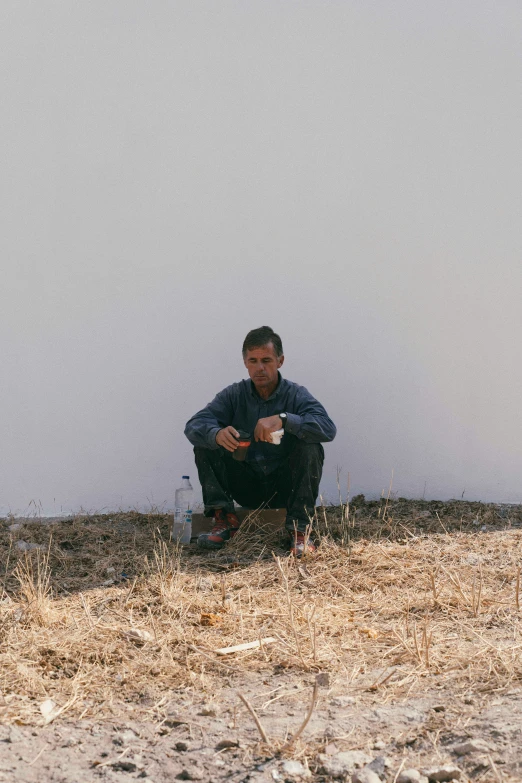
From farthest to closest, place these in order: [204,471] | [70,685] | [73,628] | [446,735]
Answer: [204,471]
[73,628]
[70,685]
[446,735]

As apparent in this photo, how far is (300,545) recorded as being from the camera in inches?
147

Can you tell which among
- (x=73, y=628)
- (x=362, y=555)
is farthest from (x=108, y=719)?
(x=362, y=555)

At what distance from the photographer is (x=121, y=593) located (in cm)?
310

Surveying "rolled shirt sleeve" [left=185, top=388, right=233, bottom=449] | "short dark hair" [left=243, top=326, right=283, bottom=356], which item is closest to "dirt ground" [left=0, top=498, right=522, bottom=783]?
"rolled shirt sleeve" [left=185, top=388, right=233, bottom=449]

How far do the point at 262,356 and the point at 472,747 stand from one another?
2661 millimetres

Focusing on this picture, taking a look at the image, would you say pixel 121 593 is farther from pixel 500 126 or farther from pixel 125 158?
pixel 500 126

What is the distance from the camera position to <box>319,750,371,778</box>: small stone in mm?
1664

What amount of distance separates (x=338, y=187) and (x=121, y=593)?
3051 mm

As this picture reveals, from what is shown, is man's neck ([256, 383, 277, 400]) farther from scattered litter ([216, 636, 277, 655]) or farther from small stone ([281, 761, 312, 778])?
small stone ([281, 761, 312, 778])

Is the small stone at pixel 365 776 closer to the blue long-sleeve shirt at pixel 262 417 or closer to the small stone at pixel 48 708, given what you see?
the small stone at pixel 48 708

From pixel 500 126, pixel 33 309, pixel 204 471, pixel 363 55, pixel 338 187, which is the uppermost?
pixel 363 55

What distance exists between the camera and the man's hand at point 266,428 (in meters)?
3.81

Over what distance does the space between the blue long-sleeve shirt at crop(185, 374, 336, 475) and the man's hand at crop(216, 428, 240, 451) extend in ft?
0.17

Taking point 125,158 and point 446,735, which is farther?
point 125,158
